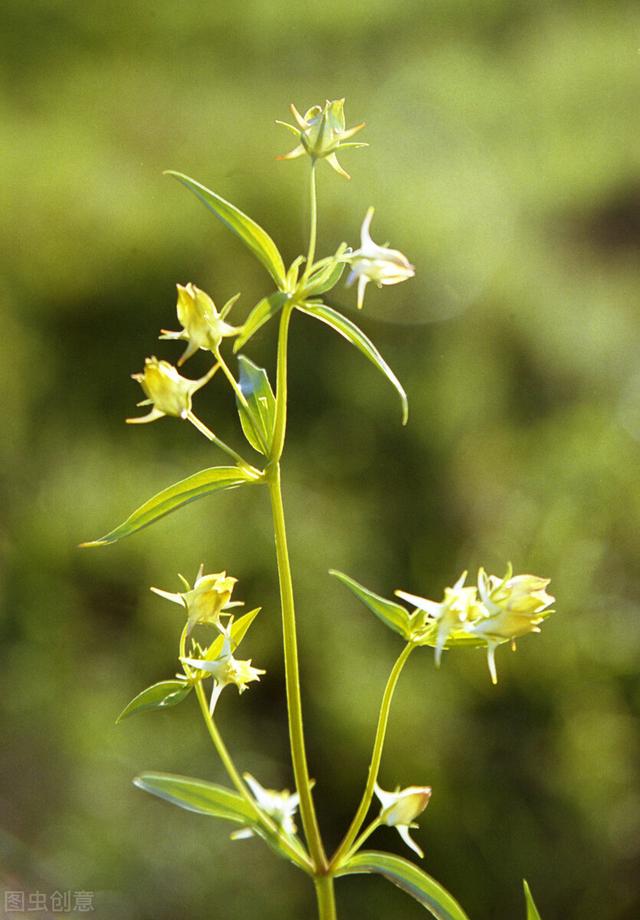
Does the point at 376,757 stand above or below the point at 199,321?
below

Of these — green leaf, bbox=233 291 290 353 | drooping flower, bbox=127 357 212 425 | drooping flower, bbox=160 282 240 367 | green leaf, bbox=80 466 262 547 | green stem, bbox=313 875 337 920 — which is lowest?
green stem, bbox=313 875 337 920

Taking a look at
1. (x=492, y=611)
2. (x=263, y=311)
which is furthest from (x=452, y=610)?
(x=263, y=311)

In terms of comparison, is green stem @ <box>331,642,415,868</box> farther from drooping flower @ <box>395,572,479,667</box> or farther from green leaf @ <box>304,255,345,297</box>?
green leaf @ <box>304,255,345,297</box>

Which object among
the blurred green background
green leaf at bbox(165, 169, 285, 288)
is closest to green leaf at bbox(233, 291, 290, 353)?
green leaf at bbox(165, 169, 285, 288)

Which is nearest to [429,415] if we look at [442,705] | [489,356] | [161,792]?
[489,356]

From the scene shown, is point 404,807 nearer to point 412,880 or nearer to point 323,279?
point 412,880

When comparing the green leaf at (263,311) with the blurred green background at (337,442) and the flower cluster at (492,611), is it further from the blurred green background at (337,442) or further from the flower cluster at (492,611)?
the blurred green background at (337,442)

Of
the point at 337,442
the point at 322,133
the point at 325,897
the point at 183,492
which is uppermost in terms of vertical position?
the point at 337,442

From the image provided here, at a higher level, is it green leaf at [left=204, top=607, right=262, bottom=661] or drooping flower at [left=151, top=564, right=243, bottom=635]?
drooping flower at [left=151, top=564, right=243, bottom=635]
